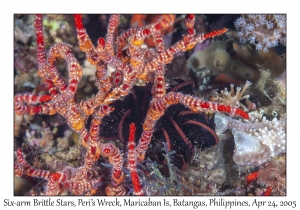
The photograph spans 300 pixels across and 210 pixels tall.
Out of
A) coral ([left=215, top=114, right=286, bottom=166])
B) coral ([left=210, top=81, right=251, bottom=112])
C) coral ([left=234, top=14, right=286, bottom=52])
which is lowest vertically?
coral ([left=215, top=114, right=286, bottom=166])

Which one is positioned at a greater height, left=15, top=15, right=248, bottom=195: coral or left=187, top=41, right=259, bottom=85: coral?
left=187, top=41, right=259, bottom=85: coral

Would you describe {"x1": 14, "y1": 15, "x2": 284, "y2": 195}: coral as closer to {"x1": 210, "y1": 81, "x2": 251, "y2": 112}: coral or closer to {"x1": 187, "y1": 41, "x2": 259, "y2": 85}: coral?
{"x1": 210, "y1": 81, "x2": 251, "y2": 112}: coral

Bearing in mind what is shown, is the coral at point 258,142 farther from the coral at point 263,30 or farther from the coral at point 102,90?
the coral at point 263,30

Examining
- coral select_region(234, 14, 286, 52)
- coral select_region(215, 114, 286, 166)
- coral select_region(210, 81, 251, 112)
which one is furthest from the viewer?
coral select_region(234, 14, 286, 52)

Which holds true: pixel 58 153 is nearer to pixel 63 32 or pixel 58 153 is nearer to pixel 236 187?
pixel 236 187

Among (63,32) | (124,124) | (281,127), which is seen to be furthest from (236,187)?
(63,32)

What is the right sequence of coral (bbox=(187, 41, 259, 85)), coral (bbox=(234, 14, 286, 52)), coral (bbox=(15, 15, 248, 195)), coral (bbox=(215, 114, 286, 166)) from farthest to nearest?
coral (bbox=(187, 41, 259, 85)) < coral (bbox=(234, 14, 286, 52)) < coral (bbox=(215, 114, 286, 166)) < coral (bbox=(15, 15, 248, 195))

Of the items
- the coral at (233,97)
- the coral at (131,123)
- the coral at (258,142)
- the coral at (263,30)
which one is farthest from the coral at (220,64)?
the coral at (258,142)

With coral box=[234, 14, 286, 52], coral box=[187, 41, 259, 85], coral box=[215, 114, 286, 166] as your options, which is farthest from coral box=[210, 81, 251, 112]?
coral box=[234, 14, 286, 52]

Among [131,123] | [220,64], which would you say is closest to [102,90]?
[131,123]
